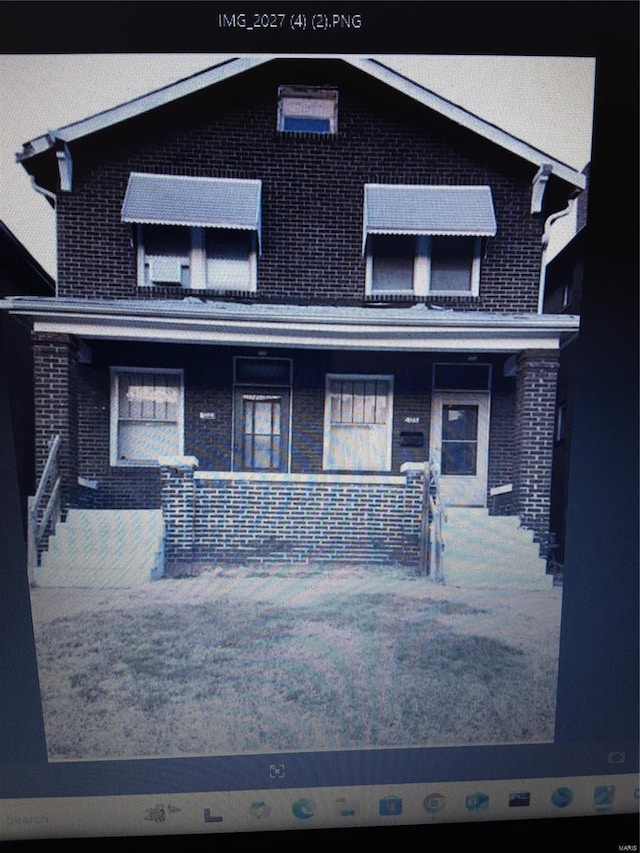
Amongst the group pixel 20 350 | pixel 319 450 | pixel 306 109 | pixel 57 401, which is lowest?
pixel 319 450

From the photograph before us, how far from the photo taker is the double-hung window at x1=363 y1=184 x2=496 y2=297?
1.17 metres

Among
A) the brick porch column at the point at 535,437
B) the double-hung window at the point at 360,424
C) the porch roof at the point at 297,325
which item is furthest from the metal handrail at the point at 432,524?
the porch roof at the point at 297,325

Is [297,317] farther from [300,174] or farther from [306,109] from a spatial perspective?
[306,109]

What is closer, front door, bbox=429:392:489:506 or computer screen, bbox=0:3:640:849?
computer screen, bbox=0:3:640:849

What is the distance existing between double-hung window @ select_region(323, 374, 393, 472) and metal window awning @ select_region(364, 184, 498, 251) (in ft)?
1.48

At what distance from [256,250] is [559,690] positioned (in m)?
1.56

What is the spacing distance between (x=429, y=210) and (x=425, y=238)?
0.08m

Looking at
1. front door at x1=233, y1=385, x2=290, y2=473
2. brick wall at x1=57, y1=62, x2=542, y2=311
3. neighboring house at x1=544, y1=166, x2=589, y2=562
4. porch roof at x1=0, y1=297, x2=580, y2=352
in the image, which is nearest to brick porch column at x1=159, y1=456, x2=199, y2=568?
front door at x1=233, y1=385, x2=290, y2=473

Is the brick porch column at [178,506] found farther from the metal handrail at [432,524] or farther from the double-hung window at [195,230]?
the metal handrail at [432,524]

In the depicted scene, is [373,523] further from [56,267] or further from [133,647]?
[56,267]

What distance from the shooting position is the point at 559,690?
3.88 ft

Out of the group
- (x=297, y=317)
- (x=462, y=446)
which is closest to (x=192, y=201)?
(x=297, y=317)

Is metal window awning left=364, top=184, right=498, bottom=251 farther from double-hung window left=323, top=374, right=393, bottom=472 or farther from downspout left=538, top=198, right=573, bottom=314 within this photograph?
double-hung window left=323, top=374, right=393, bottom=472

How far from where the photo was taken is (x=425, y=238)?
4.12ft
